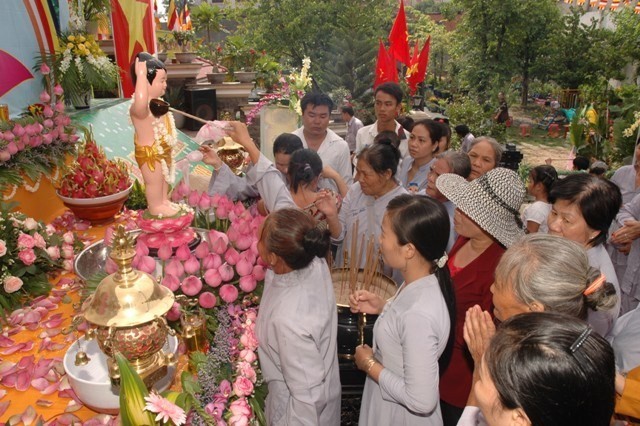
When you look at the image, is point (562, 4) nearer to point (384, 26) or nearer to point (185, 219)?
point (384, 26)

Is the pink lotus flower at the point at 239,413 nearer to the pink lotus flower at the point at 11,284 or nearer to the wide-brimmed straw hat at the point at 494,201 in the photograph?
the wide-brimmed straw hat at the point at 494,201

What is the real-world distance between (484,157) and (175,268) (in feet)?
7.47

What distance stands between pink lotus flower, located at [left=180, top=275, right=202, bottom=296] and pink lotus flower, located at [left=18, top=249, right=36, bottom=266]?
3.26 ft

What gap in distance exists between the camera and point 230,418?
1446mm

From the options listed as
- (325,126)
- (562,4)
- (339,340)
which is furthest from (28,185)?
(562,4)

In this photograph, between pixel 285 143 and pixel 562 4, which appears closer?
pixel 285 143

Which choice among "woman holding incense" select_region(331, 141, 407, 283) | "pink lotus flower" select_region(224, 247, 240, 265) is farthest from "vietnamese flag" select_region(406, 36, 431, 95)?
"pink lotus flower" select_region(224, 247, 240, 265)

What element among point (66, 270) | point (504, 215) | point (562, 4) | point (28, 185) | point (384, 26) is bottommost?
point (66, 270)

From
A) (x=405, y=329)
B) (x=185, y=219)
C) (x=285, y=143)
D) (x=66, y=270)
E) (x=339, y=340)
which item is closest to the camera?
(x=405, y=329)

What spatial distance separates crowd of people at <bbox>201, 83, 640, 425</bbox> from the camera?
94cm

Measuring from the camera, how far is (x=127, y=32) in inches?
239

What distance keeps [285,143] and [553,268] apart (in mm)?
1898

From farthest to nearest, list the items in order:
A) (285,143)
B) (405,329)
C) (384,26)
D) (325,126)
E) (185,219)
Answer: (384,26)
(325,126)
(285,143)
(185,219)
(405,329)

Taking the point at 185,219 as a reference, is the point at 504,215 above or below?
above
